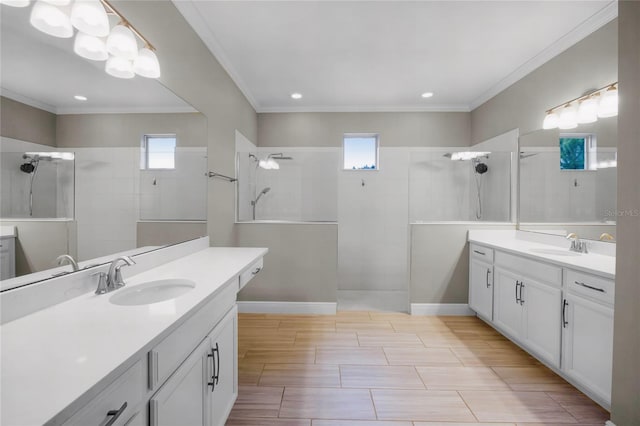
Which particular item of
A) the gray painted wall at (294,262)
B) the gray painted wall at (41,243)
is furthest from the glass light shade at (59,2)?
the gray painted wall at (294,262)

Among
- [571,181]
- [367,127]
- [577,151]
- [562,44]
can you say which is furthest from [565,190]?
[367,127]

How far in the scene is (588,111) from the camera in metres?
2.22

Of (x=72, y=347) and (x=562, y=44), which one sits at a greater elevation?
(x=562, y=44)

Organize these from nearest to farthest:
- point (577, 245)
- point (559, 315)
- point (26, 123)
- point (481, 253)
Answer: point (26, 123) < point (559, 315) < point (577, 245) < point (481, 253)

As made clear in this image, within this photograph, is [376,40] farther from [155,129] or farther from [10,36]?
[10,36]

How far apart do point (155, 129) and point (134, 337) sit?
1.34 m

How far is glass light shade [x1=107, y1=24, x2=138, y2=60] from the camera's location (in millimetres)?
1342

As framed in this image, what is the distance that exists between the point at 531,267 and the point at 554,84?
1.73m

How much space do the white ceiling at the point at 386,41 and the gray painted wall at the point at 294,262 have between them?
169 cm

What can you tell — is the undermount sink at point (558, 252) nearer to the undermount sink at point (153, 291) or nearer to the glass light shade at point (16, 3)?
the undermount sink at point (153, 291)

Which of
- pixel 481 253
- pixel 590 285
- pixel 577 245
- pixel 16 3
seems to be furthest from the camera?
pixel 481 253

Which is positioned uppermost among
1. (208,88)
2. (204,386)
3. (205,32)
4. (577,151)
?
(205,32)

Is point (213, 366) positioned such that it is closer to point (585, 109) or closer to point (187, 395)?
point (187, 395)

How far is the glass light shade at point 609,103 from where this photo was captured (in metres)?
2.01
